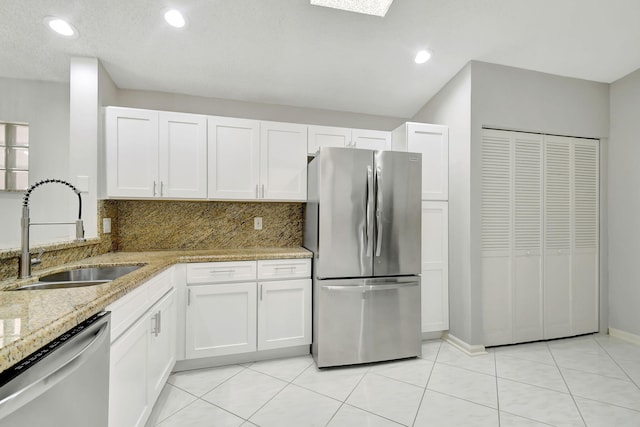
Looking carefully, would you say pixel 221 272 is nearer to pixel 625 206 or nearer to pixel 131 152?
pixel 131 152

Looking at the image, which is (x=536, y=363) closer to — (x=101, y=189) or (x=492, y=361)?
(x=492, y=361)

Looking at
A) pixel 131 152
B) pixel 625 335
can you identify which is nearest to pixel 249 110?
pixel 131 152

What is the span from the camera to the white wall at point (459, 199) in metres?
2.66

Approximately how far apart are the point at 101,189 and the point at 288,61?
196cm

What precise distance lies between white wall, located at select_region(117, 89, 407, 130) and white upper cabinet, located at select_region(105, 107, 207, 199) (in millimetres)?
391

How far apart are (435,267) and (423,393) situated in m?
1.17

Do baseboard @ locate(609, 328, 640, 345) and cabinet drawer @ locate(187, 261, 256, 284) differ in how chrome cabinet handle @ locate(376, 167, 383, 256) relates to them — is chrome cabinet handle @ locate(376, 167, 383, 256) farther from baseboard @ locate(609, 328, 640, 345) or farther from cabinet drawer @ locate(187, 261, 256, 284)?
baseboard @ locate(609, 328, 640, 345)

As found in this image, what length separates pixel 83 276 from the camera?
6.17 feet

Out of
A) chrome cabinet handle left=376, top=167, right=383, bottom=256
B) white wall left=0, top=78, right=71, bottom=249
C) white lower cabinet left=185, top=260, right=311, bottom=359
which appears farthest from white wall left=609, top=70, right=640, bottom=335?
white wall left=0, top=78, right=71, bottom=249

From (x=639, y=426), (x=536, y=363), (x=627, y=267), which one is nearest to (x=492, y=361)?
(x=536, y=363)

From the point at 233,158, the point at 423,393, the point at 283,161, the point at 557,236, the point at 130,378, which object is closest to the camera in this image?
the point at 130,378

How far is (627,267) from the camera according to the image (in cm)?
292

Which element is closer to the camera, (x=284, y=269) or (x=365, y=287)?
(x=365, y=287)

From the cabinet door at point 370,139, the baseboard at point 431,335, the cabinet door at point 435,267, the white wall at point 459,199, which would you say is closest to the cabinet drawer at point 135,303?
the cabinet door at point 370,139
